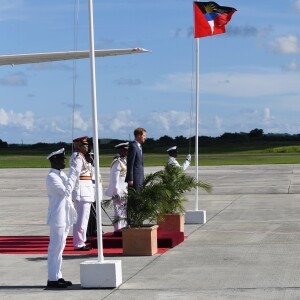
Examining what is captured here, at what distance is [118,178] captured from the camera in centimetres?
1449

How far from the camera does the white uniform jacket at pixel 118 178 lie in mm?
14414

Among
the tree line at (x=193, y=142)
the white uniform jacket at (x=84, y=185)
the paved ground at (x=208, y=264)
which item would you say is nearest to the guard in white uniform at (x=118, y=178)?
the white uniform jacket at (x=84, y=185)

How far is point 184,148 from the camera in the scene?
9812 centimetres

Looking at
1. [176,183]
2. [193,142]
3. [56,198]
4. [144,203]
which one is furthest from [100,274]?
[193,142]

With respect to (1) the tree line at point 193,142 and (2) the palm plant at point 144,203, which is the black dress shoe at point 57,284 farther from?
(1) the tree line at point 193,142

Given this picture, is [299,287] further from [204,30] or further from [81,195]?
[204,30]

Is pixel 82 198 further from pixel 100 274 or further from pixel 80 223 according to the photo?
pixel 100 274

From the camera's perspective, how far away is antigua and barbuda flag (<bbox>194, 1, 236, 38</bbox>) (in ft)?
58.1

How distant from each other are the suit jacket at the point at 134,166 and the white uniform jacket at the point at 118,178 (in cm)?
69

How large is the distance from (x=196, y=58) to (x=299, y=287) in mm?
8960

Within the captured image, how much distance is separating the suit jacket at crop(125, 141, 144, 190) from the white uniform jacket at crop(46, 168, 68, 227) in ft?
12.0

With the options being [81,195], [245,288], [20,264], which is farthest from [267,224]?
[245,288]

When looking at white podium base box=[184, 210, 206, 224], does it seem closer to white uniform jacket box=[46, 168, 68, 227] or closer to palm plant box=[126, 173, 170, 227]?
palm plant box=[126, 173, 170, 227]

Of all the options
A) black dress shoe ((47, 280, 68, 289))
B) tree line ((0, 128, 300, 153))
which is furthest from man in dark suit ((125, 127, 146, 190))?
tree line ((0, 128, 300, 153))
